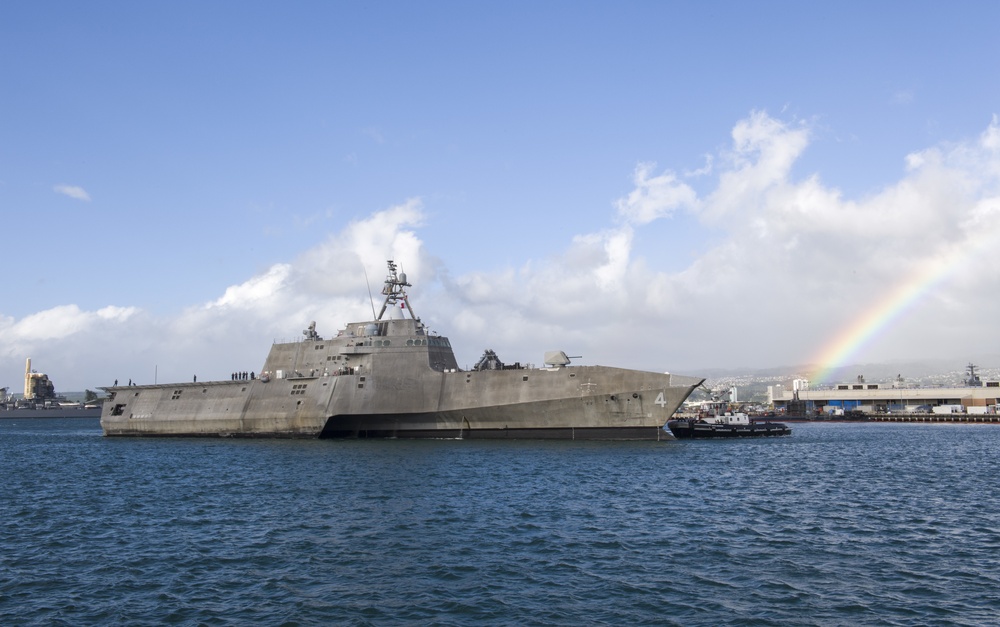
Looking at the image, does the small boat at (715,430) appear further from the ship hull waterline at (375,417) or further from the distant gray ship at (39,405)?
the distant gray ship at (39,405)

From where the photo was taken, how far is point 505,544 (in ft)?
59.9

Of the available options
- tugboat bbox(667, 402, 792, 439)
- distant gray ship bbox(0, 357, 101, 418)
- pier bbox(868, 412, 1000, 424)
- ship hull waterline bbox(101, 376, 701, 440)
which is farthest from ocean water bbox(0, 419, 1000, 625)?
distant gray ship bbox(0, 357, 101, 418)

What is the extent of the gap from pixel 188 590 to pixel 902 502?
22152 millimetres

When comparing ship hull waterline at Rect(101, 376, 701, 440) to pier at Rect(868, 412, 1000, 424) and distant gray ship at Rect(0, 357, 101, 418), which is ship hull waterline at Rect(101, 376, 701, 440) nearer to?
pier at Rect(868, 412, 1000, 424)

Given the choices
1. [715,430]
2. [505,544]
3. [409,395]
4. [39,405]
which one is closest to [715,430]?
[715,430]

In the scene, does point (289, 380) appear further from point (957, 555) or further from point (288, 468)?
point (957, 555)

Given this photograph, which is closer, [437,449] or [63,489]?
[63,489]

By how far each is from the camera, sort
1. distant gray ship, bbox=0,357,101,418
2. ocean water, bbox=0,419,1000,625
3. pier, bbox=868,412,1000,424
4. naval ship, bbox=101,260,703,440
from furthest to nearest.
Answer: distant gray ship, bbox=0,357,101,418
pier, bbox=868,412,1000,424
naval ship, bbox=101,260,703,440
ocean water, bbox=0,419,1000,625

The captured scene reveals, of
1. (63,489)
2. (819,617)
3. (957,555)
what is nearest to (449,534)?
(819,617)

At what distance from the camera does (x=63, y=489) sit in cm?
2928

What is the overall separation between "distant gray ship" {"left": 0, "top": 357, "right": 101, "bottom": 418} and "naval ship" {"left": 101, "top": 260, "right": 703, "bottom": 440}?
90474 millimetres

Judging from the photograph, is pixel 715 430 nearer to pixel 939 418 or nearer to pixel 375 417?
pixel 375 417

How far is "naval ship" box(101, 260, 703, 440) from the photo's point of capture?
1652 inches

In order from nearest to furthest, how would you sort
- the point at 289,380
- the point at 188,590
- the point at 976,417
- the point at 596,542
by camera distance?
the point at 188,590 → the point at 596,542 → the point at 289,380 → the point at 976,417
